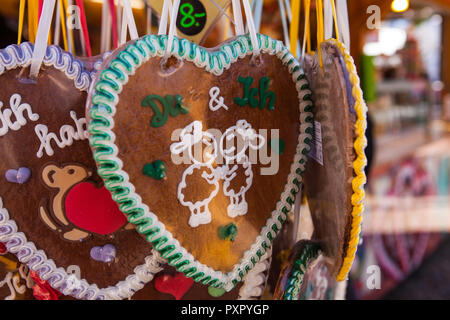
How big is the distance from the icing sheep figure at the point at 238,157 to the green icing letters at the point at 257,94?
0.02 metres

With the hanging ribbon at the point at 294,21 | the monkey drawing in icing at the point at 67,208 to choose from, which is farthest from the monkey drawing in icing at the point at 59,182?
the hanging ribbon at the point at 294,21

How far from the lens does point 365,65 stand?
4.78 feet

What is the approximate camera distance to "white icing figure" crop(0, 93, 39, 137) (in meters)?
0.40

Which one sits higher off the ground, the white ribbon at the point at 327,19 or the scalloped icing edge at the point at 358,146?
the white ribbon at the point at 327,19

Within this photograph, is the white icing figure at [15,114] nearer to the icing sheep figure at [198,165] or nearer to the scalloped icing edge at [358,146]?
the icing sheep figure at [198,165]

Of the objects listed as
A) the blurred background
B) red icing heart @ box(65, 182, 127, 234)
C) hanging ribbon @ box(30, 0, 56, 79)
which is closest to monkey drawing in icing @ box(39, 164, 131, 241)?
red icing heart @ box(65, 182, 127, 234)

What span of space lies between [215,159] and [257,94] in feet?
0.29

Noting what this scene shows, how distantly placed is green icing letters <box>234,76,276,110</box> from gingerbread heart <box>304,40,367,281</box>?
0.06 metres

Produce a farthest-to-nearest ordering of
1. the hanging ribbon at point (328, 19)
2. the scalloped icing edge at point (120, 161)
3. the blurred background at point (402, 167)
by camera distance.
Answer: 1. the blurred background at point (402, 167)
2. the hanging ribbon at point (328, 19)
3. the scalloped icing edge at point (120, 161)

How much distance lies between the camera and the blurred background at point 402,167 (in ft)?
6.40

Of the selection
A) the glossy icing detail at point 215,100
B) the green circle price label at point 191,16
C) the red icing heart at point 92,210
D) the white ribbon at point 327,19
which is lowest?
the red icing heart at point 92,210

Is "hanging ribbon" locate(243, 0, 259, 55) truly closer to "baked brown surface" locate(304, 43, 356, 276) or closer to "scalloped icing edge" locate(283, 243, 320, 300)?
"baked brown surface" locate(304, 43, 356, 276)
